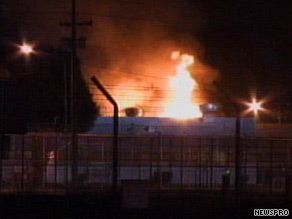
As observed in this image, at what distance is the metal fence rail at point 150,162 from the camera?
816 cm

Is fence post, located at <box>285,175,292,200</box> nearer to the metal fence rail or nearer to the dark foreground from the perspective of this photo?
the dark foreground

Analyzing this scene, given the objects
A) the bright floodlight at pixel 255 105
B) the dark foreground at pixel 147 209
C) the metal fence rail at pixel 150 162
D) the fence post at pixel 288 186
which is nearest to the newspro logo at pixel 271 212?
the dark foreground at pixel 147 209

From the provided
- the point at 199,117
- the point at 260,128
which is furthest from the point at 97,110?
the point at 260,128

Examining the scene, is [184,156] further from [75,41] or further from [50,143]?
[75,41]

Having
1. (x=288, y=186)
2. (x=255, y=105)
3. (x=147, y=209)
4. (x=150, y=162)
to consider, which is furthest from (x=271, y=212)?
(x=255, y=105)

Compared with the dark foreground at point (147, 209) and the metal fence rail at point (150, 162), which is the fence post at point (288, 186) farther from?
Result: the metal fence rail at point (150, 162)

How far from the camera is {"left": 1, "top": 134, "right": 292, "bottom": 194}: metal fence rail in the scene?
8164 mm

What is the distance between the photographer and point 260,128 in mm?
12688

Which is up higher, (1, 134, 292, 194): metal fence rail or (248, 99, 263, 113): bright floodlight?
(248, 99, 263, 113): bright floodlight

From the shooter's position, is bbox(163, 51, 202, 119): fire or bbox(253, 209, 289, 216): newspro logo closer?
bbox(253, 209, 289, 216): newspro logo

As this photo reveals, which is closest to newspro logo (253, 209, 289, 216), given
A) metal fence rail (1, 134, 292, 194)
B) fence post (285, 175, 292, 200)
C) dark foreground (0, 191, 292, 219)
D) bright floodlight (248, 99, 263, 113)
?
dark foreground (0, 191, 292, 219)

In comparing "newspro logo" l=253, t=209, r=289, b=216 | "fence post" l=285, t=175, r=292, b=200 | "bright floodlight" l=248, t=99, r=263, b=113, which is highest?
"bright floodlight" l=248, t=99, r=263, b=113

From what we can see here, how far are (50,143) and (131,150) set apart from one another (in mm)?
985

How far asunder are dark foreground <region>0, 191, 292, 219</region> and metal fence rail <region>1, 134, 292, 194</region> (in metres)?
0.51
